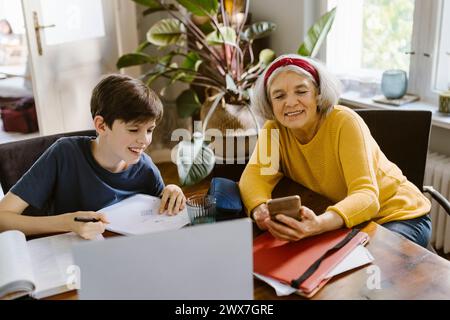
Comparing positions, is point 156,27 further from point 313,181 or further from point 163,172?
point 313,181

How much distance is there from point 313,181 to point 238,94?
1305 millimetres

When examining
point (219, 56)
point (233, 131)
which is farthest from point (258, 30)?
point (233, 131)

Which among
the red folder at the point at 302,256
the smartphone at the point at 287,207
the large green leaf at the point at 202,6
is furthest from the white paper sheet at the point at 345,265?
the large green leaf at the point at 202,6

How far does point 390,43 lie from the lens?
2.85 metres

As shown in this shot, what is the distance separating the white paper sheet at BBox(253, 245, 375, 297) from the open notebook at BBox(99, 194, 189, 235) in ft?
1.10

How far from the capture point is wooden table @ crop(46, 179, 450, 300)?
105cm

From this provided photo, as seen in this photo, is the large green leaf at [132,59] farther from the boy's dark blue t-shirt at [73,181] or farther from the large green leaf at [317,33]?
the boy's dark blue t-shirt at [73,181]

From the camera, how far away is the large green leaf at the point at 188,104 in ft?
10.6

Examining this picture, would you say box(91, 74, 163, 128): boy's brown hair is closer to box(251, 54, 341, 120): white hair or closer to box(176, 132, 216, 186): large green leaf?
box(251, 54, 341, 120): white hair

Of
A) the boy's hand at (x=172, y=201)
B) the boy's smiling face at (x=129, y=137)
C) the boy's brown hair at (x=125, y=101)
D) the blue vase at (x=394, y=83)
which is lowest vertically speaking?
the boy's hand at (x=172, y=201)

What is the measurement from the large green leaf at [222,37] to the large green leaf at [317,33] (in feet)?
1.24

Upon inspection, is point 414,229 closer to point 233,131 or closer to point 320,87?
point 320,87

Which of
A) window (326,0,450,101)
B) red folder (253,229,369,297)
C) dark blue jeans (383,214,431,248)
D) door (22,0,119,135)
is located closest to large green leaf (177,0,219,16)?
window (326,0,450,101)

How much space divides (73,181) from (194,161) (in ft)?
2.65
